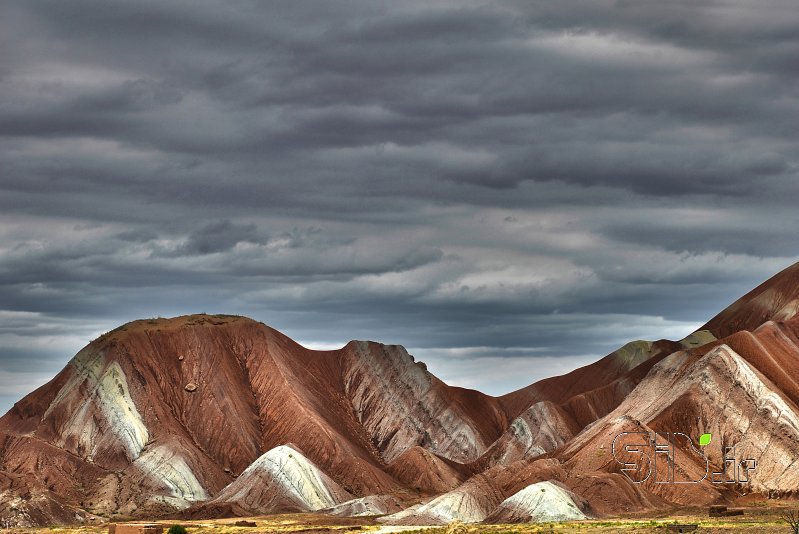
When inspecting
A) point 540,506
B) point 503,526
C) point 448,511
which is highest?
point 448,511

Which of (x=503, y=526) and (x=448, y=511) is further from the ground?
(x=448, y=511)

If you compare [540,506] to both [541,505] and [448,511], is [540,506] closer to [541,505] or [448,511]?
[541,505]

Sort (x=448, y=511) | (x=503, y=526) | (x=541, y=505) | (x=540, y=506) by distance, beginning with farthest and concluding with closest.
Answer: (x=448, y=511) < (x=541, y=505) < (x=540, y=506) < (x=503, y=526)

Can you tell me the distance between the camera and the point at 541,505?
581ft

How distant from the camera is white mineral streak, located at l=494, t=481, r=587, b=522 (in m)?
174

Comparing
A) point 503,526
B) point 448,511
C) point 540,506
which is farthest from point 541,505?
point 448,511

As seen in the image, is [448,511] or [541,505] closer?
[541,505]

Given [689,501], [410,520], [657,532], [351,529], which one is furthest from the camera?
[689,501]

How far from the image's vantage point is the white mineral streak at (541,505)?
573 feet

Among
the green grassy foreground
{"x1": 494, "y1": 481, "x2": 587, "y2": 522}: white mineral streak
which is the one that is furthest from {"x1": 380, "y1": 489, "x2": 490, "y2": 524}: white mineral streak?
{"x1": 494, "y1": 481, "x2": 587, "y2": 522}: white mineral streak

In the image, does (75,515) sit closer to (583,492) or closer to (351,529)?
(351,529)

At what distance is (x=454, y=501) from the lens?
189m

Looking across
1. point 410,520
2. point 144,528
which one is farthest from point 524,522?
point 144,528

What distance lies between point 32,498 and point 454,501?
193ft
